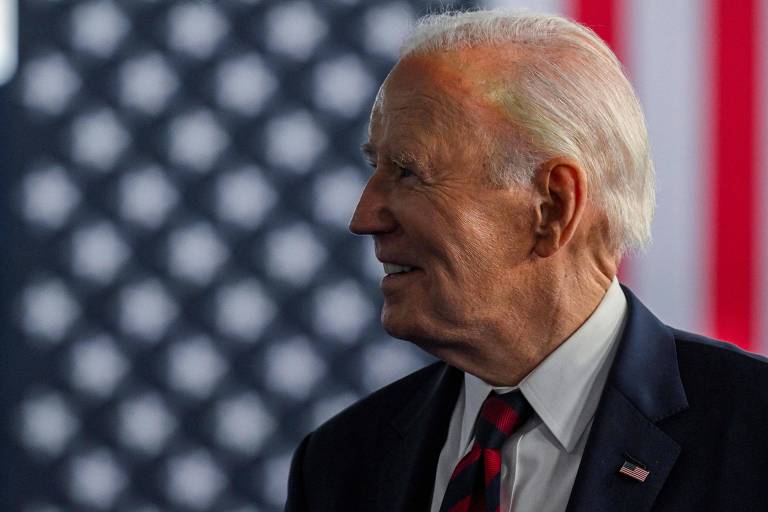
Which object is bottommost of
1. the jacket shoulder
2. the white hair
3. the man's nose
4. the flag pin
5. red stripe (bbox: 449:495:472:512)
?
red stripe (bbox: 449:495:472:512)

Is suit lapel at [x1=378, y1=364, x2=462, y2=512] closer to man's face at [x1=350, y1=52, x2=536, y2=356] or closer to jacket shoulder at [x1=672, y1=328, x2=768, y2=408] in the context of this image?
man's face at [x1=350, y1=52, x2=536, y2=356]

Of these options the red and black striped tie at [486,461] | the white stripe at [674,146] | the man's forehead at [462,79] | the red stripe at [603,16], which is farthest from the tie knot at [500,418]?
the red stripe at [603,16]

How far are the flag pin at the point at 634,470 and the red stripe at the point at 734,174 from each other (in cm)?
85

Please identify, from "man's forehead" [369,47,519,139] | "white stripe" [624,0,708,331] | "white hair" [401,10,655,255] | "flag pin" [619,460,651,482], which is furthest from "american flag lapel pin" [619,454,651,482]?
"white stripe" [624,0,708,331]

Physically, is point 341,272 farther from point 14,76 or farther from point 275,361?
point 14,76

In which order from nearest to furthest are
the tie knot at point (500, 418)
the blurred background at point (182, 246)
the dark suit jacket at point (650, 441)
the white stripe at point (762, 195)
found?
the dark suit jacket at point (650, 441) < the tie knot at point (500, 418) < the white stripe at point (762, 195) < the blurred background at point (182, 246)

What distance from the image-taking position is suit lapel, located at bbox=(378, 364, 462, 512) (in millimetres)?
1073

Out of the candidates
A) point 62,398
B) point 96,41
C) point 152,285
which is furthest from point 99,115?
point 62,398

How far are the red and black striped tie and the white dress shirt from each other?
13 millimetres

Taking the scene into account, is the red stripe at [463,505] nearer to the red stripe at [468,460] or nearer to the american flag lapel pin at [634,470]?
the red stripe at [468,460]

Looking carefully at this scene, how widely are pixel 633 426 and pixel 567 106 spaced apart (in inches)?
11.6

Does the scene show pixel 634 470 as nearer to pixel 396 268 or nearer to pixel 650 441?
pixel 650 441

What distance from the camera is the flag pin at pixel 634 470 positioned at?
926mm

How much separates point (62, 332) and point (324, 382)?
464 mm
